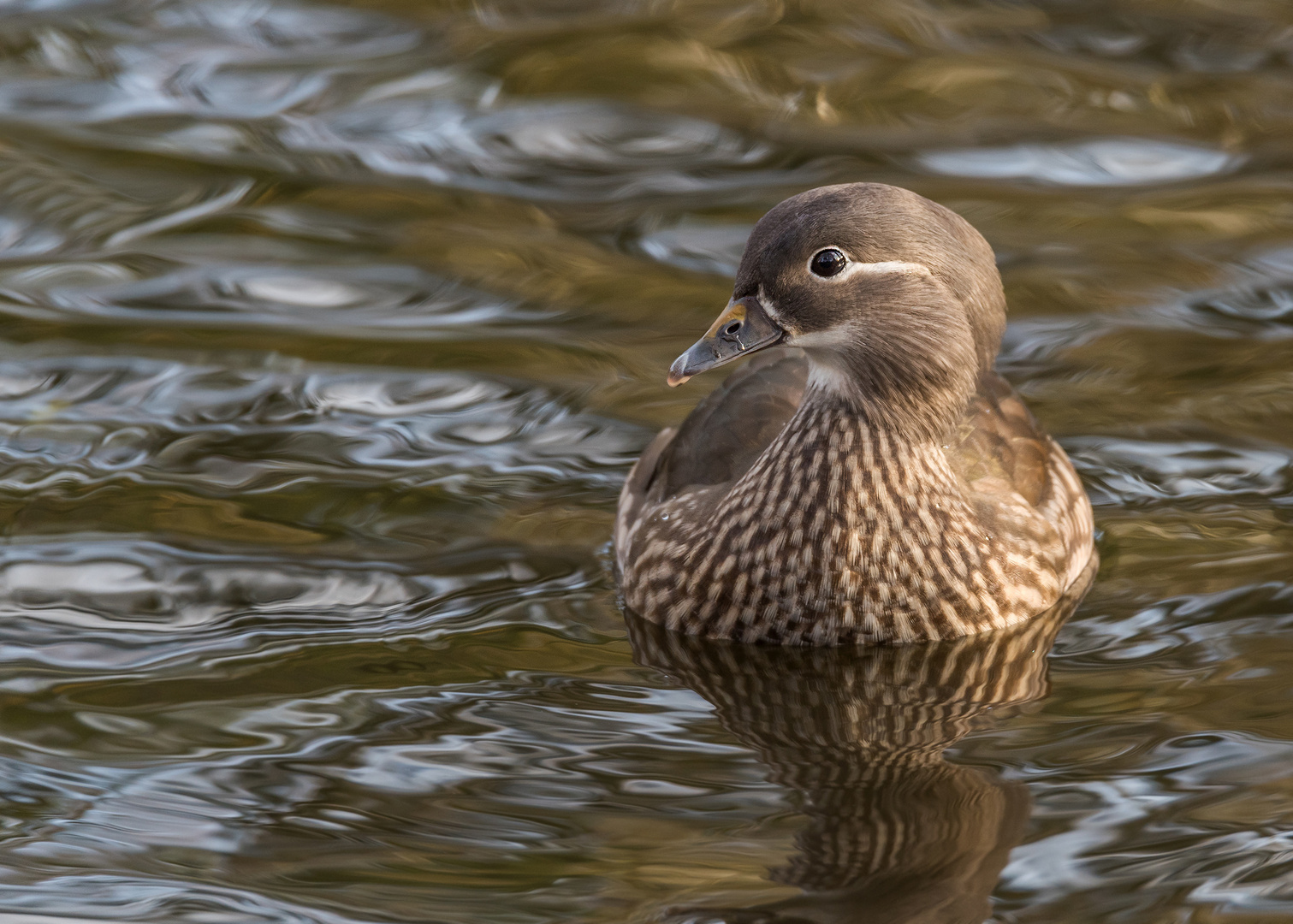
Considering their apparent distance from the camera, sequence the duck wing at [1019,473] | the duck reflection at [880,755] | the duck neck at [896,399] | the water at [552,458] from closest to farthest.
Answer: the duck reflection at [880,755]
the water at [552,458]
the duck neck at [896,399]
the duck wing at [1019,473]

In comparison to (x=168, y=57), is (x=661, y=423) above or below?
below

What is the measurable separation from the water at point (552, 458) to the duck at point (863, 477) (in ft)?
0.62

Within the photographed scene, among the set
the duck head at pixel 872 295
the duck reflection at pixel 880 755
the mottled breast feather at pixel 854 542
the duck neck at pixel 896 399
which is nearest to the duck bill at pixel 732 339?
the duck head at pixel 872 295

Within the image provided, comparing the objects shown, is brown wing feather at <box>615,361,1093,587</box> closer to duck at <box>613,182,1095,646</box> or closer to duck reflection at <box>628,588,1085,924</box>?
duck at <box>613,182,1095,646</box>

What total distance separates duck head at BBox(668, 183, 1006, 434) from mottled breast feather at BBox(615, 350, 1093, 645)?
255 millimetres

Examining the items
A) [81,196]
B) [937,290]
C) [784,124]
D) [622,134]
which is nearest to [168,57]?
[81,196]

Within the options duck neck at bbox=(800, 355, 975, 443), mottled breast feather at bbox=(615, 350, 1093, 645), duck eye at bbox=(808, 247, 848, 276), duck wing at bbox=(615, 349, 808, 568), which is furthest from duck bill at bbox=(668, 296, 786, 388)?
duck wing at bbox=(615, 349, 808, 568)

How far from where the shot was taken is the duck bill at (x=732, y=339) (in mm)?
6008

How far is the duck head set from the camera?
602 centimetres

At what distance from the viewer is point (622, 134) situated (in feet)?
34.8

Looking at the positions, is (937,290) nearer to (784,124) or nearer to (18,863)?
(18,863)

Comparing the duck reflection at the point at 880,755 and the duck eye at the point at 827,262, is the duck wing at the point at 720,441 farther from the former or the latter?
the duck eye at the point at 827,262

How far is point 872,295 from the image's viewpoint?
241 inches

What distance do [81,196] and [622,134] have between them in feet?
9.65
